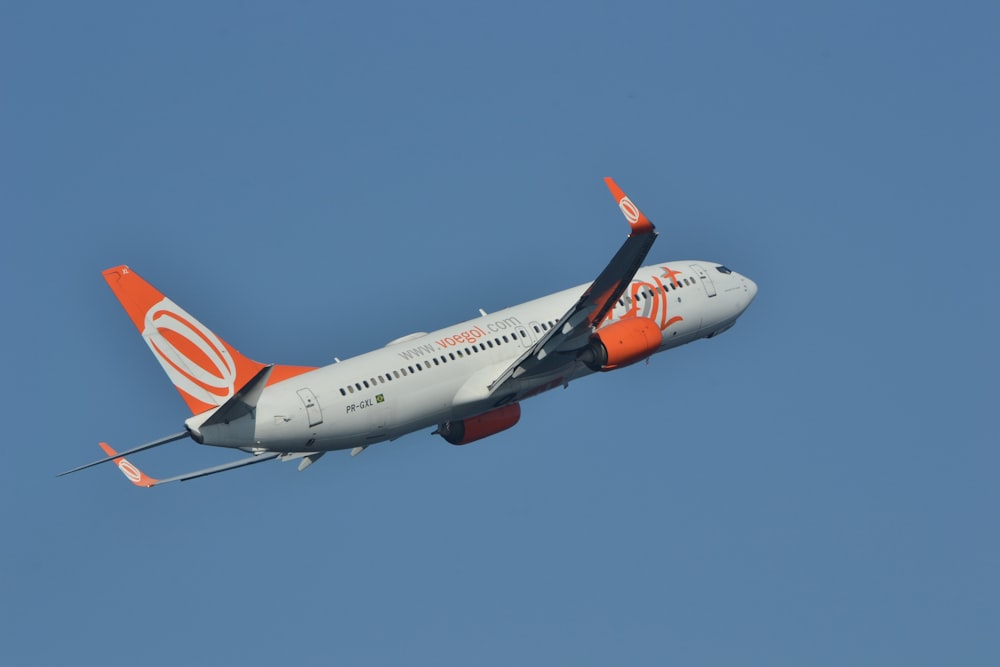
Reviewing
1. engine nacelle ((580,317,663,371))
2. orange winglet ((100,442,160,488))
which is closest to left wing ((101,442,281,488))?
orange winglet ((100,442,160,488))

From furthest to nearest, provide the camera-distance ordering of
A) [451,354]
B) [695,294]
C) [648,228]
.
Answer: [695,294]
[451,354]
[648,228]

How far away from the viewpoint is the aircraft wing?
223 ft

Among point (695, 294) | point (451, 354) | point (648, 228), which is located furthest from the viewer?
point (695, 294)

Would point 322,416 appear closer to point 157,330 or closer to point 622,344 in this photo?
point 157,330

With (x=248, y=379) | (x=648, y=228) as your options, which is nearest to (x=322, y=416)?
(x=248, y=379)

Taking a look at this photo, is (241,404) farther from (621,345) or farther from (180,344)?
(621,345)

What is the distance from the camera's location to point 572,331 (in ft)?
233

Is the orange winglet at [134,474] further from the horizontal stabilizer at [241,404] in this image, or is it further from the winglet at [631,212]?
the winglet at [631,212]

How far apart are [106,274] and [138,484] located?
8.99 metres

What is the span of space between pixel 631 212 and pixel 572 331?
6.94 meters

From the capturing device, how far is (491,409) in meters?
72.6

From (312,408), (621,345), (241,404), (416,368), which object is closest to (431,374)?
(416,368)

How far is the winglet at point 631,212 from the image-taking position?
6538cm

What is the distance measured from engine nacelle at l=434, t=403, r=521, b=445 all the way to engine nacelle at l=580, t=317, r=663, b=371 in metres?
3.99
